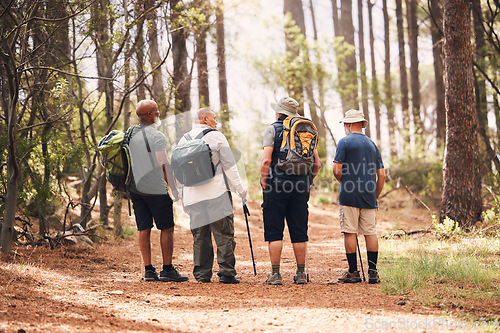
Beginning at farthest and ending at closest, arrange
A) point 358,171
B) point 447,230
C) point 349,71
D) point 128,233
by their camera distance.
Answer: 1. point 349,71
2. point 128,233
3. point 447,230
4. point 358,171

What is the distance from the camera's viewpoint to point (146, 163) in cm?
585

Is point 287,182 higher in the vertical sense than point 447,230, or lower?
higher

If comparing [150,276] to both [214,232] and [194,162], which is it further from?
[194,162]

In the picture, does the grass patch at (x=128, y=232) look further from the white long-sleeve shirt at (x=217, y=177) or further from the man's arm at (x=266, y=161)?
the man's arm at (x=266, y=161)

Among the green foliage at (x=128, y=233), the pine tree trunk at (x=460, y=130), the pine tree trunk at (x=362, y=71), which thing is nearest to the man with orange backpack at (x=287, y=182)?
the pine tree trunk at (x=460, y=130)

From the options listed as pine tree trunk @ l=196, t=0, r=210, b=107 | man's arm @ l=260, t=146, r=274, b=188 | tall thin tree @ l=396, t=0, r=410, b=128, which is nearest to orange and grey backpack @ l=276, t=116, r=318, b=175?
man's arm @ l=260, t=146, r=274, b=188

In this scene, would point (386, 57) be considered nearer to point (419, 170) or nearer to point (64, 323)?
point (419, 170)

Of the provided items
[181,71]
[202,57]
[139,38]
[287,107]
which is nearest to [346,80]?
[202,57]

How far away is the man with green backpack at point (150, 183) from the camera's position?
5809 mm

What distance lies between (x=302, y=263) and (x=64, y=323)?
9.55 ft

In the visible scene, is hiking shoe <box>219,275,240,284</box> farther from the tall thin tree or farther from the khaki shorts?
the tall thin tree

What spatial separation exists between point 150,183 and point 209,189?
70 centimetres

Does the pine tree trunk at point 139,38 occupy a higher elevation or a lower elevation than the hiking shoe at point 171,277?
higher

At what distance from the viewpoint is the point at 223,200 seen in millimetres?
5785
